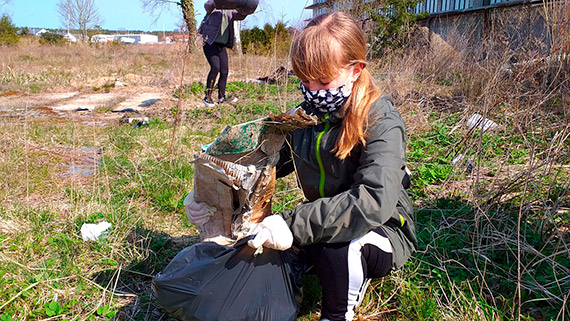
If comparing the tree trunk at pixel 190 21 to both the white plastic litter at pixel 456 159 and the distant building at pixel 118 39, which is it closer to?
the white plastic litter at pixel 456 159

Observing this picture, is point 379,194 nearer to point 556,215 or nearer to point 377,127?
point 377,127

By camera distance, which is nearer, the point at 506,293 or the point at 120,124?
→ the point at 506,293

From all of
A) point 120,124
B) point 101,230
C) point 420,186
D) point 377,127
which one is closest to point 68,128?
point 120,124

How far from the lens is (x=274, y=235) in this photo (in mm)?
1284

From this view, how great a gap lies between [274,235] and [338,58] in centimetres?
67

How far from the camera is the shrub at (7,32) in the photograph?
833 inches

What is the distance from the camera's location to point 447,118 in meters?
4.46

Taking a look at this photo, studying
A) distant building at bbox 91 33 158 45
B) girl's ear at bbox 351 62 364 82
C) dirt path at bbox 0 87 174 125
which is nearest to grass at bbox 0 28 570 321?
girl's ear at bbox 351 62 364 82

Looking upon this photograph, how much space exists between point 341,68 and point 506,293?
4.01ft

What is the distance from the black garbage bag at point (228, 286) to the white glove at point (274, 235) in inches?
5.0

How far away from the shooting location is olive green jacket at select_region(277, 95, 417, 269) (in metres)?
1.30

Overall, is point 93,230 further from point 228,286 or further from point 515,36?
point 515,36

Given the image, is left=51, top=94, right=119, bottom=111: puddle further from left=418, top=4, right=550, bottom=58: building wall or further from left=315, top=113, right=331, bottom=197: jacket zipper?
left=315, top=113, right=331, bottom=197: jacket zipper

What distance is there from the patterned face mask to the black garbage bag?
58 centimetres
